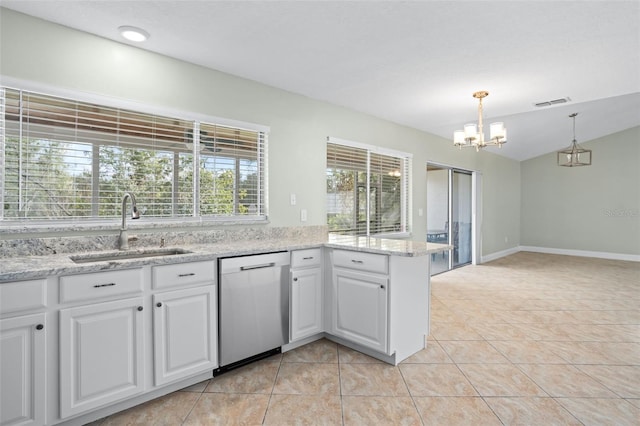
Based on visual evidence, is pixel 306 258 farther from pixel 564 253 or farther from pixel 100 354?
pixel 564 253

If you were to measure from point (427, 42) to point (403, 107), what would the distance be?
1536mm

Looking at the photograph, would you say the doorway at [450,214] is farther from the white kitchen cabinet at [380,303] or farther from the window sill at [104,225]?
the window sill at [104,225]

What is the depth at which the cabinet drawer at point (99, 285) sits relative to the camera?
168cm

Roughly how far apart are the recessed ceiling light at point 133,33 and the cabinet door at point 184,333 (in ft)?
5.74

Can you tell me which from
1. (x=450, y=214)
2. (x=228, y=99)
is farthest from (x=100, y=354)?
(x=450, y=214)

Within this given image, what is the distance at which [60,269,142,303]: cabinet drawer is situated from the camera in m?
1.68

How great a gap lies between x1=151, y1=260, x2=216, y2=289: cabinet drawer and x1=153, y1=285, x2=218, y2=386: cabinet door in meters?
0.05

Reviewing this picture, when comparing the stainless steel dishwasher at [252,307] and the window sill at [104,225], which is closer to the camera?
the window sill at [104,225]

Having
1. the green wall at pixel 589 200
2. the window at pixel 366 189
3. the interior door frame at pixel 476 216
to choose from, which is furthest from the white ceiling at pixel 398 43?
the green wall at pixel 589 200

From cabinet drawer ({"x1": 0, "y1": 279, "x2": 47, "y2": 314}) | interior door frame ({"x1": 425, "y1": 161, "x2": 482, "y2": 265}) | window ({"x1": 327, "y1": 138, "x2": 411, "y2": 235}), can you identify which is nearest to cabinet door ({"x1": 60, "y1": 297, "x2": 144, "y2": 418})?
cabinet drawer ({"x1": 0, "y1": 279, "x2": 47, "y2": 314})

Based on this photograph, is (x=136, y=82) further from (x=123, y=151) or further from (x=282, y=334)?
(x=282, y=334)

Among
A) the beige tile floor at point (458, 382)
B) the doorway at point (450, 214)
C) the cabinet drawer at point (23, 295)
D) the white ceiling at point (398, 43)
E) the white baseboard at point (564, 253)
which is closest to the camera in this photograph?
the cabinet drawer at point (23, 295)

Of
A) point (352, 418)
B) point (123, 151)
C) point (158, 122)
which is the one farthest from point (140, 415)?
point (158, 122)

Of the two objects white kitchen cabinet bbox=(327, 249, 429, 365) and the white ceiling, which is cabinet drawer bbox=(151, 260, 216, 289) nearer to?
white kitchen cabinet bbox=(327, 249, 429, 365)
